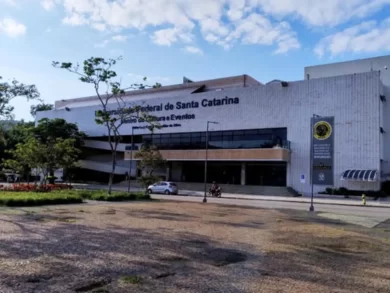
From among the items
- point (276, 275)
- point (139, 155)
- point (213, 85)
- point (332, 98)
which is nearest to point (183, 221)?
point (276, 275)

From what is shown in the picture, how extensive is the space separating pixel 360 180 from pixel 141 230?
35.8 meters

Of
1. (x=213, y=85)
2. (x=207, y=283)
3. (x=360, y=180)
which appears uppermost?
(x=213, y=85)

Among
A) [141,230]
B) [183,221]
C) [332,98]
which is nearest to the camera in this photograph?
[141,230]

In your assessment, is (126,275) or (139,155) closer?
(126,275)

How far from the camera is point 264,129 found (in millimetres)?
52531

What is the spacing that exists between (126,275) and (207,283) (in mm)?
1414

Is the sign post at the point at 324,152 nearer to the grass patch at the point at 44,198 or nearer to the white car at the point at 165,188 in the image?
the white car at the point at 165,188

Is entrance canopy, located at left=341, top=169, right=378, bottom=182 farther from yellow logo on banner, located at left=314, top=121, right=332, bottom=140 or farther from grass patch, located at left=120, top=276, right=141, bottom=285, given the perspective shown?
grass patch, located at left=120, top=276, right=141, bottom=285

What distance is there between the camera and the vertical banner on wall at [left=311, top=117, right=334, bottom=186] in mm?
46281

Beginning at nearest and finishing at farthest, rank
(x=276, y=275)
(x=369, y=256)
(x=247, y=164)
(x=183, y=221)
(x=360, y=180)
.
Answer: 1. (x=276, y=275)
2. (x=369, y=256)
3. (x=183, y=221)
4. (x=360, y=180)
5. (x=247, y=164)

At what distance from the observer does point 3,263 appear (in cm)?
738

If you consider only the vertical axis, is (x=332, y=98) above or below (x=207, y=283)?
above

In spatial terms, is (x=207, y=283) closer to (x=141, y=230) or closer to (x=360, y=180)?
(x=141, y=230)

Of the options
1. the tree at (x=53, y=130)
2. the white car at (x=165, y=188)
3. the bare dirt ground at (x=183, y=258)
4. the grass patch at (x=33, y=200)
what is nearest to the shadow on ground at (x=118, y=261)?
the bare dirt ground at (x=183, y=258)
